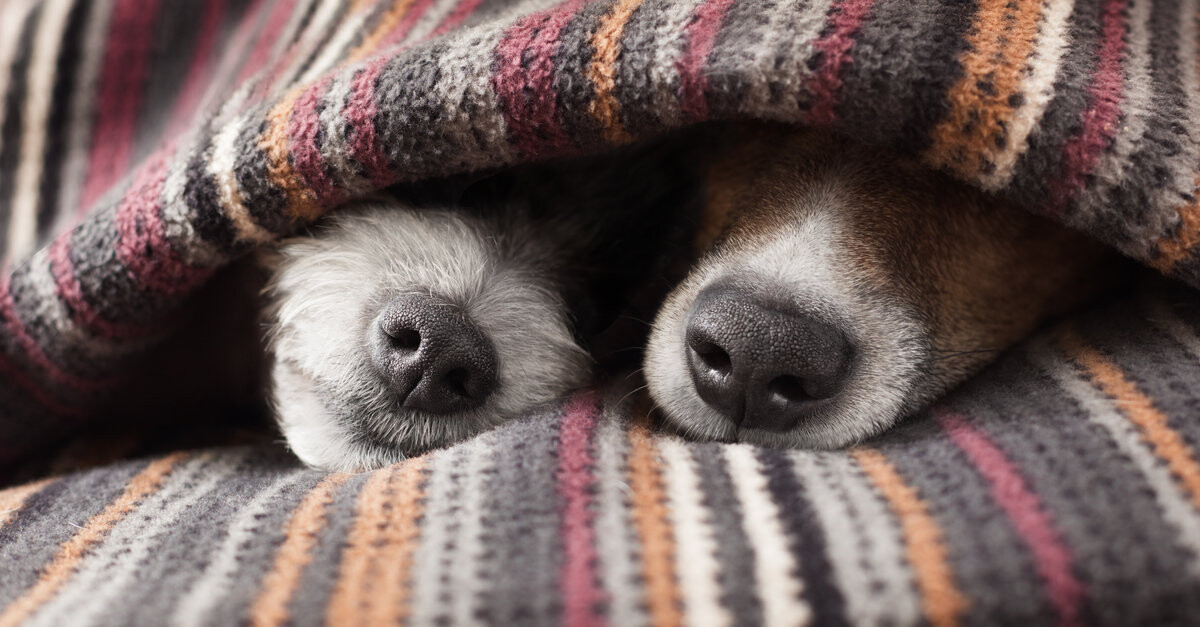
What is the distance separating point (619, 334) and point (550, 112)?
1.01 ft

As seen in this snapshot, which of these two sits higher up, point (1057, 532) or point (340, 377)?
point (340, 377)

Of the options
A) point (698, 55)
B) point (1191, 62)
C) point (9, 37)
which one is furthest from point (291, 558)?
→ point (9, 37)

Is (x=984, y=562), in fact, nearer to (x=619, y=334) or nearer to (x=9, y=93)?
(x=619, y=334)

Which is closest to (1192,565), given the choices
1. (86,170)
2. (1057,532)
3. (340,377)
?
(1057,532)

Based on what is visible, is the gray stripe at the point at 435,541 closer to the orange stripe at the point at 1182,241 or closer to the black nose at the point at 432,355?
the black nose at the point at 432,355

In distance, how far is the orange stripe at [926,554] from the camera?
476 millimetres

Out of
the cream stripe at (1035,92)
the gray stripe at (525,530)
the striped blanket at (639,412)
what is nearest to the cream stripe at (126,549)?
the striped blanket at (639,412)

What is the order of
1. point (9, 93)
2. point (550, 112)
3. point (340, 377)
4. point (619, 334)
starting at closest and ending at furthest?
point (550, 112), point (340, 377), point (619, 334), point (9, 93)

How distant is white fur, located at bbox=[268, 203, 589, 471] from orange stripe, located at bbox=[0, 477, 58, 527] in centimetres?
22

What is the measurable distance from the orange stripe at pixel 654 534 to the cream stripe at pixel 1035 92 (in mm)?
346

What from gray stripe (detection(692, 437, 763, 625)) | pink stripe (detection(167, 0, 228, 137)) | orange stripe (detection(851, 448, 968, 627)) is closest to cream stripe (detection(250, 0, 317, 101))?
pink stripe (detection(167, 0, 228, 137))

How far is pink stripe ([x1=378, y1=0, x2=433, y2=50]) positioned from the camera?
880 millimetres

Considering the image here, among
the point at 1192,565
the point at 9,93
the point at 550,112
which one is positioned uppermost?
the point at 9,93

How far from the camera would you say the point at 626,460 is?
25.0 inches
